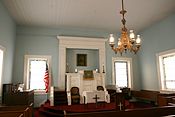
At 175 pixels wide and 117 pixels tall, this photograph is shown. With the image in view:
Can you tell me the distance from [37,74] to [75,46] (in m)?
2.36

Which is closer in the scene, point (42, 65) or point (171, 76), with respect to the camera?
point (171, 76)

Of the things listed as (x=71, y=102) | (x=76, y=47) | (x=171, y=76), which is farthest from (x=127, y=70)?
(x=71, y=102)

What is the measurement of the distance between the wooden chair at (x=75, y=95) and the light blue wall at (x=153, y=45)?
3.70 meters

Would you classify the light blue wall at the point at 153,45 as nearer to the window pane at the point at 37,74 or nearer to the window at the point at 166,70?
the window at the point at 166,70

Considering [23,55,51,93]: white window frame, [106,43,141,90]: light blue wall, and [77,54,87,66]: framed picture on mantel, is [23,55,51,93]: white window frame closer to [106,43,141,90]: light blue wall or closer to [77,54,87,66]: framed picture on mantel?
[77,54,87,66]: framed picture on mantel

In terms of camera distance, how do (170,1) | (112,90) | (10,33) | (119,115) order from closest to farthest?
(119,115)
(170,1)
(10,33)
(112,90)

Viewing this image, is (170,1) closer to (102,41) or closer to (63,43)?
(102,41)

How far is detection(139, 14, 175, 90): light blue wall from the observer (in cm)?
657

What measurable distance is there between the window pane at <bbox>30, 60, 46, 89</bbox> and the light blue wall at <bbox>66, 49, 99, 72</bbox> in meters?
1.39

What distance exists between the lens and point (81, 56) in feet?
27.7

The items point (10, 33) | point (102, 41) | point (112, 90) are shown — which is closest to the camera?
point (10, 33)

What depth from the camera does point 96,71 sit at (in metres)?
7.91

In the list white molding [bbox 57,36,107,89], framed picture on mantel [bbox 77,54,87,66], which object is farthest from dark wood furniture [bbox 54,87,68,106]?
framed picture on mantel [bbox 77,54,87,66]

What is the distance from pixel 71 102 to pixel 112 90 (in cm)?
216
